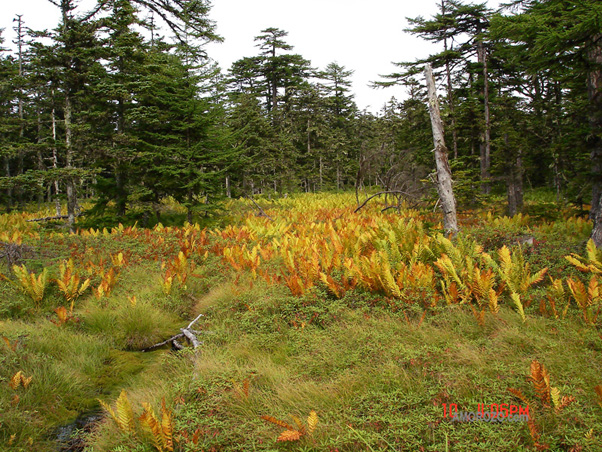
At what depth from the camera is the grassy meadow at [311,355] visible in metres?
2.48

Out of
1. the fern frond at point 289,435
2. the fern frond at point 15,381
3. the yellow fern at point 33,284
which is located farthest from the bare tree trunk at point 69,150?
the fern frond at point 289,435

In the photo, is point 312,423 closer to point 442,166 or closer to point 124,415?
point 124,415

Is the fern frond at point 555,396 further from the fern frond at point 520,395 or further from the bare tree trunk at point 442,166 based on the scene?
the bare tree trunk at point 442,166

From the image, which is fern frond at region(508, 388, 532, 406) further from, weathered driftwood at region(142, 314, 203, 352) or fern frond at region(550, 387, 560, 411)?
weathered driftwood at region(142, 314, 203, 352)

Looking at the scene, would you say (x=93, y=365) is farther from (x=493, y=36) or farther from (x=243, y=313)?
(x=493, y=36)

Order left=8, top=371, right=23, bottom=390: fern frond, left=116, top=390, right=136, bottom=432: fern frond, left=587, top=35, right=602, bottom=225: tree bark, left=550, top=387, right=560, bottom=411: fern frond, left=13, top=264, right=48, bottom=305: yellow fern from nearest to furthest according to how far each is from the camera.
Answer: left=550, top=387, right=560, bottom=411: fern frond → left=116, top=390, right=136, bottom=432: fern frond → left=8, top=371, right=23, bottom=390: fern frond → left=13, top=264, right=48, bottom=305: yellow fern → left=587, top=35, right=602, bottom=225: tree bark

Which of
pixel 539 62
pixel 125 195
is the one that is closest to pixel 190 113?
pixel 125 195

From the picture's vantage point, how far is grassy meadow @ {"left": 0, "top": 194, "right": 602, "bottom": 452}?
8.15 feet

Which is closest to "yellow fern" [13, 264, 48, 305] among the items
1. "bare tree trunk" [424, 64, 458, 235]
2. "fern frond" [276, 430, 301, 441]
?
"fern frond" [276, 430, 301, 441]

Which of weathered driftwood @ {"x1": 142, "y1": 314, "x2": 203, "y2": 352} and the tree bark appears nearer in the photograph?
weathered driftwood @ {"x1": 142, "y1": 314, "x2": 203, "y2": 352}

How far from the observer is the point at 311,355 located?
12.0 ft

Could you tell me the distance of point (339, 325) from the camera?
4.24 m

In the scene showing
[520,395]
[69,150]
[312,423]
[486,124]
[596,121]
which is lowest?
[312,423]

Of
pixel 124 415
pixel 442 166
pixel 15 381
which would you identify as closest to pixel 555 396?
pixel 124 415
